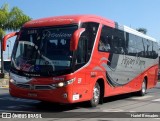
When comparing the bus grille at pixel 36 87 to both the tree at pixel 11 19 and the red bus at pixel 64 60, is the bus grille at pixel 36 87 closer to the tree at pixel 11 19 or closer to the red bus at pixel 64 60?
the red bus at pixel 64 60

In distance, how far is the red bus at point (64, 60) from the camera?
1149 cm

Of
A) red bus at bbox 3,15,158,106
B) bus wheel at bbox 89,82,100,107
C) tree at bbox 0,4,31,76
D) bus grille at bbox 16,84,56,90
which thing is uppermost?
tree at bbox 0,4,31,76

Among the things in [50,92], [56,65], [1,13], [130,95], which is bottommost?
[130,95]

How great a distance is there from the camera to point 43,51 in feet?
39.3

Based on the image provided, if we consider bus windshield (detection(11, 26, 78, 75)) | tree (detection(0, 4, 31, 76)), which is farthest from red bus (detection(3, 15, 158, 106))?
tree (detection(0, 4, 31, 76))

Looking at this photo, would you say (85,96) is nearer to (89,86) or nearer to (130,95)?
(89,86)

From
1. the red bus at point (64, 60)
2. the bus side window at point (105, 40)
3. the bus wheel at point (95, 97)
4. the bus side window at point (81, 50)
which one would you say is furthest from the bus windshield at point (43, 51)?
the bus wheel at point (95, 97)

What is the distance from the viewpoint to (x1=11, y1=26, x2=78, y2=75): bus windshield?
11633 millimetres

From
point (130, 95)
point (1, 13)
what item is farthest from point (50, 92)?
point (1, 13)

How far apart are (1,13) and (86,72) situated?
82.0ft

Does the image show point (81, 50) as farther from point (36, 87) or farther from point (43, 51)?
point (36, 87)

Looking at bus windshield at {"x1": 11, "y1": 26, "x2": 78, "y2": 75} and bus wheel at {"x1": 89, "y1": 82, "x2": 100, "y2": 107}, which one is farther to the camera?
bus wheel at {"x1": 89, "y1": 82, "x2": 100, "y2": 107}

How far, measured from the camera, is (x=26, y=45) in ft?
40.7

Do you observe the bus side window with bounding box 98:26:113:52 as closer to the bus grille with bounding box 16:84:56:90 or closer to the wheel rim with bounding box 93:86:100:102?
the wheel rim with bounding box 93:86:100:102
